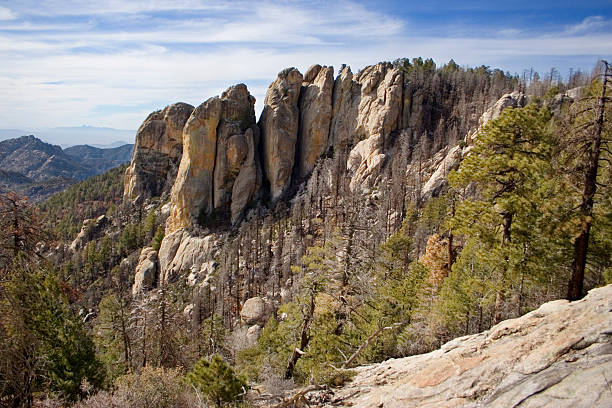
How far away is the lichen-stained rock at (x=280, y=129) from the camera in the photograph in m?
79.1

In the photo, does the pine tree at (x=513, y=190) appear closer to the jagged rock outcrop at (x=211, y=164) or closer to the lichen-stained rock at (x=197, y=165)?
the jagged rock outcrop at (x=211, y=164)

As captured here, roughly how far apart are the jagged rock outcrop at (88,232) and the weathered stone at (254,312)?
224ft

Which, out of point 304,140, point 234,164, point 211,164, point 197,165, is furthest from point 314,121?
point 197,165

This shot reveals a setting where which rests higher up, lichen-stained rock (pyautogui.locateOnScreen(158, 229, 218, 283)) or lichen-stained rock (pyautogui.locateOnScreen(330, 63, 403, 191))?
lichen-stained rock (pyautogui.locateOnScreen(330, 63, 403, 191))

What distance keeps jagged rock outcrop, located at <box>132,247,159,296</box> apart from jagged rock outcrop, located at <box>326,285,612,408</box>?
6710 cm

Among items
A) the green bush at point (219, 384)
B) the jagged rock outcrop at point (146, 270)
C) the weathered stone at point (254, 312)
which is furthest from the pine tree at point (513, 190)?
the jagged rock outcrop at point (146, 270)

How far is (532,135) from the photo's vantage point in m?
12.5

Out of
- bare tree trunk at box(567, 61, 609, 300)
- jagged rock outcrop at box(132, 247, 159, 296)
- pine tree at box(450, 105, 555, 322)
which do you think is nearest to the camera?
bare tree trunk at box(567, 61, 609, 300)

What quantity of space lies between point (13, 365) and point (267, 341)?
16.0 metres

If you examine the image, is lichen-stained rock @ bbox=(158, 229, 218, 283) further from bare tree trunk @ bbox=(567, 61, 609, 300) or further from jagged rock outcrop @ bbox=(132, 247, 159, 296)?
bare tree trunk @ bbox=(567, 61, 609, 300)

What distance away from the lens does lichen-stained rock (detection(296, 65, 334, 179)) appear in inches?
3194

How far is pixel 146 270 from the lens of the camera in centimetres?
7094

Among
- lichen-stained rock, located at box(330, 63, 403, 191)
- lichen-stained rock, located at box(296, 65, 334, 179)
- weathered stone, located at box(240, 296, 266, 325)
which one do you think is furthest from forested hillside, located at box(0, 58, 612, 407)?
lichen-stained rock, located at box(330, 63, 403, 191)

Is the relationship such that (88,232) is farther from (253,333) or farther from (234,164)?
(253,333)
